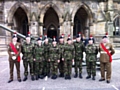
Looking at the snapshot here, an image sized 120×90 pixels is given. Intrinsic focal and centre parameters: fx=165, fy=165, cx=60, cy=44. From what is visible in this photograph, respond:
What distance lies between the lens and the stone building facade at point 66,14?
18.6m

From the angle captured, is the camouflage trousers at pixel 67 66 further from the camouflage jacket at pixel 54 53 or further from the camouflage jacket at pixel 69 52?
the camouflage jacket at pixel 54 53

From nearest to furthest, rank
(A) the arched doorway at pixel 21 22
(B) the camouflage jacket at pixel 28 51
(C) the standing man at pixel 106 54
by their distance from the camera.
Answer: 1. (C) the standing man at pixel 106 54
2. (B) the camouflage jacket at pixel 28 51
3. (A) the arched doorway at pixel 21 22

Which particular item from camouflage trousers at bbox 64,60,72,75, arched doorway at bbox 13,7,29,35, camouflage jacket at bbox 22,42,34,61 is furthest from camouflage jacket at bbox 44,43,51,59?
arched doorway at bbox 13,7,29,35

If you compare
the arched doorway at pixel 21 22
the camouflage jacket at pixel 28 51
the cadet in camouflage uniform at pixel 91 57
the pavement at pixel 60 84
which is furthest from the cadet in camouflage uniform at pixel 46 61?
the arched doorway at pixel 21 22

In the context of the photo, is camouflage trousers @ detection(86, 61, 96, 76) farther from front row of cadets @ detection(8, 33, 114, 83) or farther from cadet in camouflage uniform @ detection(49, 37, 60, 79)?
cadet in camouflage uniform @ detection(49, 37, 60, 79)

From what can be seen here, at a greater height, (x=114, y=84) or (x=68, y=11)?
(x=68, y=11)

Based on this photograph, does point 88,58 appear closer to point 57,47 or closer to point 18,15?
point 57,47

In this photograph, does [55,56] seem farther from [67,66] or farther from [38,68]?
[38,68]

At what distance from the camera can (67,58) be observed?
668 centimetres

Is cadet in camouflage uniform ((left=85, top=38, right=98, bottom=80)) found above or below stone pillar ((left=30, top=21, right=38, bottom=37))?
below

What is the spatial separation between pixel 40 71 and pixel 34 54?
0.75 meters

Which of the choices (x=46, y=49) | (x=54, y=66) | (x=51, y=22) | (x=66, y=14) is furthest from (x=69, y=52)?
(x=51, y=22)

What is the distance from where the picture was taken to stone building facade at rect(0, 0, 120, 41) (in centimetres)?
1862

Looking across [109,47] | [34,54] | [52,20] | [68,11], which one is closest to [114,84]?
[109,47]
